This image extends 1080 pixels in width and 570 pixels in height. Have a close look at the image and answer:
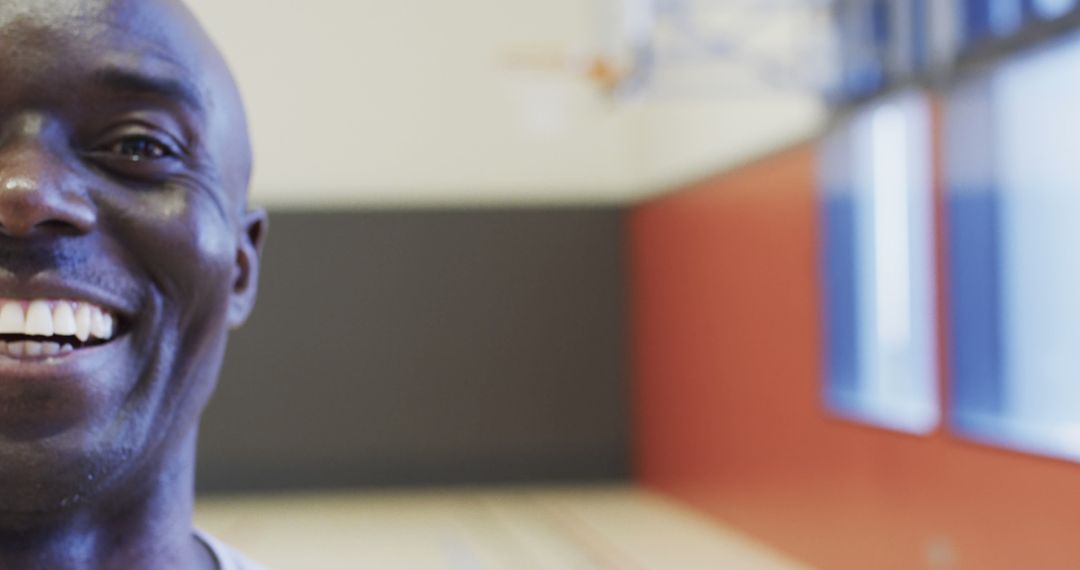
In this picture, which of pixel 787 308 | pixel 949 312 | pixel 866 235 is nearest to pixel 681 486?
pixel 787 308

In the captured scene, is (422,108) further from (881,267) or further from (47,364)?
(47,364)

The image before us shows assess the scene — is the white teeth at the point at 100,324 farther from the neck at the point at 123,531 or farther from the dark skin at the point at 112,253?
the neck at the point at 123,531

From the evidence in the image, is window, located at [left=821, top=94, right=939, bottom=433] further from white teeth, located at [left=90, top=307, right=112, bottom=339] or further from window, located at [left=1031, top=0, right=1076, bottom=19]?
white teeth, located at [left=90, top=307, right=112, bottom=339]

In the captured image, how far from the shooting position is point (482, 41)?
7.99m

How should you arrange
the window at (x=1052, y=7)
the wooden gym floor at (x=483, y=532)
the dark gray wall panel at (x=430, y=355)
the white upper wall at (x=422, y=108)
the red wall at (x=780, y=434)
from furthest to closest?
1. the white upper wall at (x=422, y=108)
2. the dark gray wall panel at (x=430, y=355)
3. the wooden gym floor at (x=483, y=532)
4. the red wall at (x=780, y=434)
5. the window at (x=1052, y=7)

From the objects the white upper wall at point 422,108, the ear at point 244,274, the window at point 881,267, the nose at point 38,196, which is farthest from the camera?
the white upper wall at point 422,108

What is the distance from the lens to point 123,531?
111 cm

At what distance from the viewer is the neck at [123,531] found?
106cm

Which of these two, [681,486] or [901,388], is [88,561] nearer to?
[901,388]

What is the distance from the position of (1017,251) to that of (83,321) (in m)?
3.07

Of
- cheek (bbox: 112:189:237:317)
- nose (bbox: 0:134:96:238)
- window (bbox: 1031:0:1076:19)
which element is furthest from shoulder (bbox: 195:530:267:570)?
window (bbox: 1031:0:1076:19)

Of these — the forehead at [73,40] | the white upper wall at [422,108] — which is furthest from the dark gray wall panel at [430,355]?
the forehead at [73,40]

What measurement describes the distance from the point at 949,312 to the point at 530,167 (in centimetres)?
416

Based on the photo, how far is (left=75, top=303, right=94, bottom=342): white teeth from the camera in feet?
3.33
